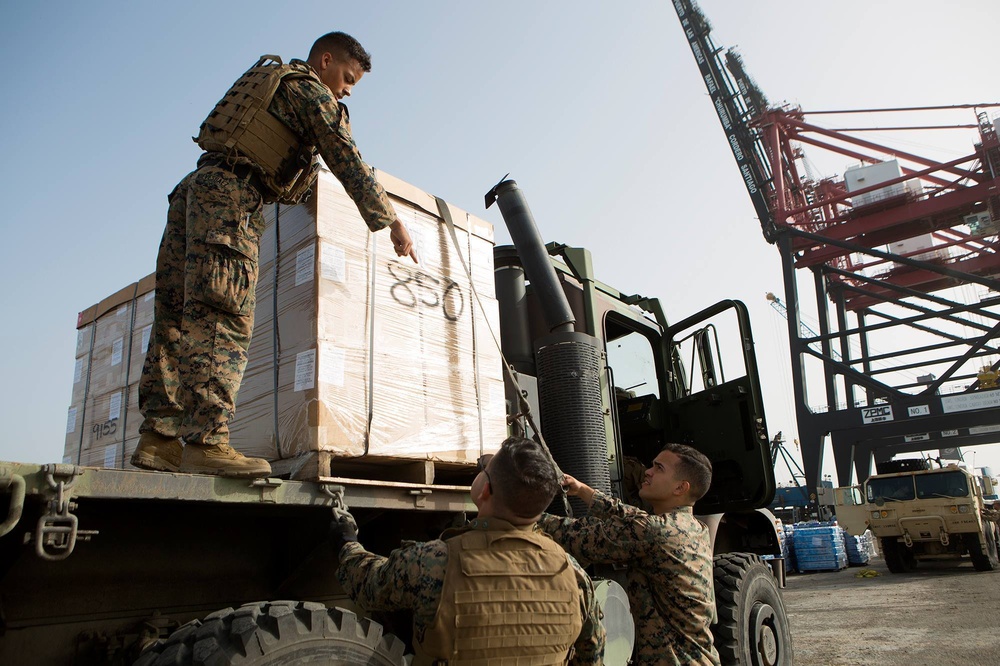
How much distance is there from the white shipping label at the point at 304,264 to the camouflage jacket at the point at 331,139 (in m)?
0.27

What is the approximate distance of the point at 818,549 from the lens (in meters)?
18.5

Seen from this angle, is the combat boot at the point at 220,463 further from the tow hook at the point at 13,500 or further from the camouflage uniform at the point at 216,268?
the tow hook at the point at 13,500

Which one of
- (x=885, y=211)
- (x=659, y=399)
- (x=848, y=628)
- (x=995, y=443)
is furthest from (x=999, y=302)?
(x=659, y=399)

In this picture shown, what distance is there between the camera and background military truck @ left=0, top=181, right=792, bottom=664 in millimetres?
1936

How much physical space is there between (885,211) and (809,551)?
1360 cm

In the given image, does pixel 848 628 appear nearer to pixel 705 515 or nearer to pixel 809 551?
pixel 705 515

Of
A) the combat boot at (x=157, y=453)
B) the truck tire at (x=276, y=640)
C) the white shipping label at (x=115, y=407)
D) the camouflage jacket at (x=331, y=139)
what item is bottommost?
the truck tire at (x=276, y=640)

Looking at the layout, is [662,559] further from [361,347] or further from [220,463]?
[220,463]

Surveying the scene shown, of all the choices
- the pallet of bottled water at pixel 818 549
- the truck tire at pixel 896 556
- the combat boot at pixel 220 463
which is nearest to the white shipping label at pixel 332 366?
the combat boot at pixel 220 463

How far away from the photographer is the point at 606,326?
16.9 feet

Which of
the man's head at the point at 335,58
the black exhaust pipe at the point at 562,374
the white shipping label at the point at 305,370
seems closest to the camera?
the white shipping label at the point at 305,370

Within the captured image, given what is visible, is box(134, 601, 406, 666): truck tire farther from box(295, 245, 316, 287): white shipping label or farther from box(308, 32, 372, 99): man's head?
box(308, 32, 372, 99): man's head

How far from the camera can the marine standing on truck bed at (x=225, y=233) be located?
241 cm

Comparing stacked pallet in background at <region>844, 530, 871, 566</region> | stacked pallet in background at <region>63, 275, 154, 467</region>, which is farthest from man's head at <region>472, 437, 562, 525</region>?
stacked pallet in background at <region>844, 530, 871, 566</region>
